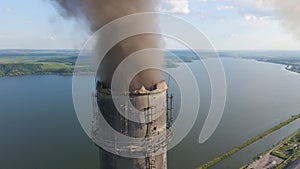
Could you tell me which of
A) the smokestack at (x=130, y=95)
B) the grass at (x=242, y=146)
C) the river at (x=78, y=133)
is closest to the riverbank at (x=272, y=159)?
the river at (x=78, y=133)

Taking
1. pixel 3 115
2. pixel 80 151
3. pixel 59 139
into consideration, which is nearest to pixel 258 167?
pixel 80 151

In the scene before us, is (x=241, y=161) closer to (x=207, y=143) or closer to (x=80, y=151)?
(x=207, y=143)

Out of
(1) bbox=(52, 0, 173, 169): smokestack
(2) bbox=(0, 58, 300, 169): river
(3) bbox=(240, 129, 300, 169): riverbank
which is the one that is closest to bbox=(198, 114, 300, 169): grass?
(2) bbox=(0, 58, 300, 169): river

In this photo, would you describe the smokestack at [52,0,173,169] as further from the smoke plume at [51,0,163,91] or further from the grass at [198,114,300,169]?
the grass at [198,114,300,169]

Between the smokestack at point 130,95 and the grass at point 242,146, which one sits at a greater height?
the smokestack at point 130,95

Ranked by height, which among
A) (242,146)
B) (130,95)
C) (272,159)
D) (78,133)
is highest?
(130,95)

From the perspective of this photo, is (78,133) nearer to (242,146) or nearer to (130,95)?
(242,146)

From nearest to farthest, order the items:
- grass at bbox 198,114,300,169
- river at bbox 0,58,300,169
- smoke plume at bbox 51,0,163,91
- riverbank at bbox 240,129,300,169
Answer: smoke plume at bbox 51,0,163,91
grass at bbox 198,114,300,169
riverbank at bbox 240,129,300,169
river at bbox 0,58,300,169

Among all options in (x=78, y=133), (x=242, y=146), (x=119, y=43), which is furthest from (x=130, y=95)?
(x=78, y=133)

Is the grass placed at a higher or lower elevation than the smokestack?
lower

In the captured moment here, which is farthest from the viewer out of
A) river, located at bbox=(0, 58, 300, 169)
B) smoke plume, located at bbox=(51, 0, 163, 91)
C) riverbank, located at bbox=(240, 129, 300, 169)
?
river, located at bbox=(0, 58, 300, 169)

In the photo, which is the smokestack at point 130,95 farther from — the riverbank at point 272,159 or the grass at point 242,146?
the riverbank at point 272,159
